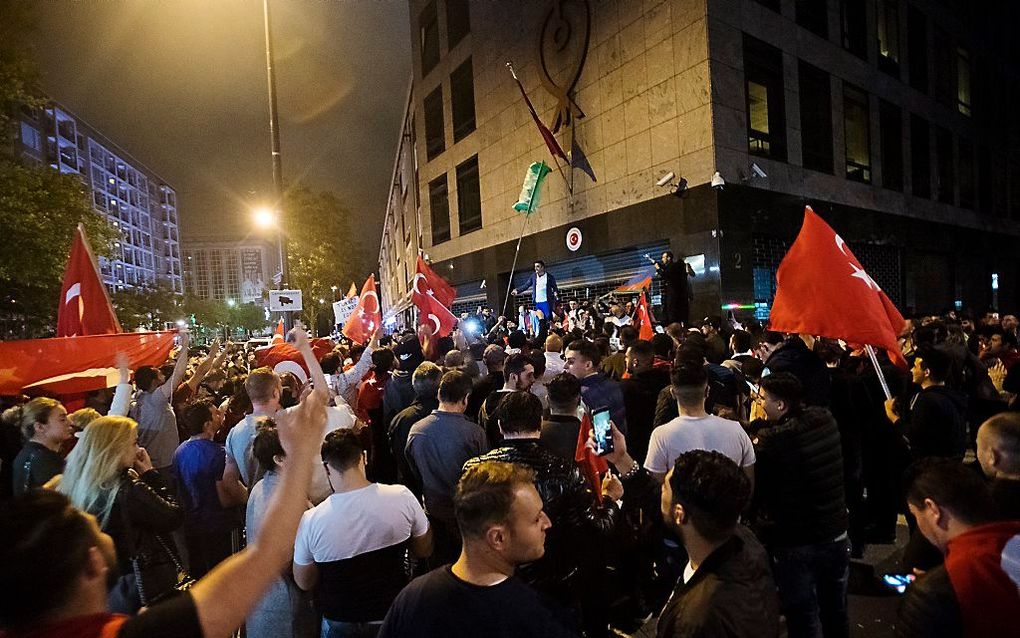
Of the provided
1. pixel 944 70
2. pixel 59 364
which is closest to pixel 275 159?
pixel 59 364

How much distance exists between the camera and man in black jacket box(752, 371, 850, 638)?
11.3ft

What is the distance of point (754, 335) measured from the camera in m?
8.13

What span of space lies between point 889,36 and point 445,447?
22805mm

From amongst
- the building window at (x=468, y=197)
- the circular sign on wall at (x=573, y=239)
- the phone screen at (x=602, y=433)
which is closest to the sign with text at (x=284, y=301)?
the phone screen at (x=602, y=433)

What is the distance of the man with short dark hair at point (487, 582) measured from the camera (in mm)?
1870

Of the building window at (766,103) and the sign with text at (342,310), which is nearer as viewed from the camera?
the sign with text at (342,310)

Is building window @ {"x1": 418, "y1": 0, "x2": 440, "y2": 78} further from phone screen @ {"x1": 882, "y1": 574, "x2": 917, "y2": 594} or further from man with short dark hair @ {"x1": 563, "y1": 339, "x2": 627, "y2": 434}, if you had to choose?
phone screen @ {"x1": 882, "y1": 574, "x2": 917, "y2": 594}

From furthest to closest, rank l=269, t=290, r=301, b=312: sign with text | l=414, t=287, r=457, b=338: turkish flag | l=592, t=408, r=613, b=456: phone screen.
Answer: l=414, t=287, r=457, b=338: turkish flag, l=269, t=290, r=301, b=312: sign with text, l=592, t=408, r=613, b=456: phone screen

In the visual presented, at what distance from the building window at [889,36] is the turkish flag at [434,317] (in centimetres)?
1765

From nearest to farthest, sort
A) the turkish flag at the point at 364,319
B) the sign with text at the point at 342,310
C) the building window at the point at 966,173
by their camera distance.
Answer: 1. the turkish flag at the point at 364,319
2. the sign with text at the point at 342,310
3. the building window at the point at 966,173

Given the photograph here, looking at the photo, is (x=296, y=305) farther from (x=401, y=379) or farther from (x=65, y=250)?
(x=65, y=250)

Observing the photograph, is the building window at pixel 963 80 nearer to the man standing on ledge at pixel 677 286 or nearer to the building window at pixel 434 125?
the man standing on ledge at pixel 677 286

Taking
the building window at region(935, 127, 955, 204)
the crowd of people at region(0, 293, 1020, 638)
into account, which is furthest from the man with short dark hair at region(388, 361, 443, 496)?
the building window at region(935, 127, 955, 204)

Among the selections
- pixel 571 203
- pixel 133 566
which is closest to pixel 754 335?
pixel 133 566
